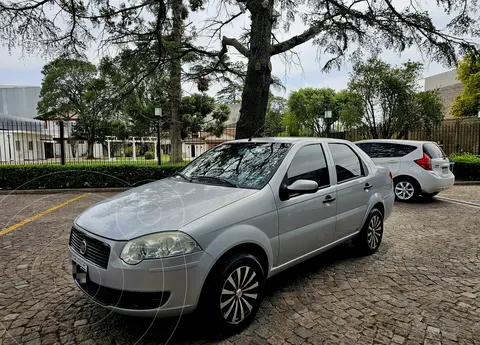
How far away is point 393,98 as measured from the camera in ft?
49.3

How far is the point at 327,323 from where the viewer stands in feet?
8.61

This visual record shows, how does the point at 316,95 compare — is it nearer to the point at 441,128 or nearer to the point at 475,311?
the point at 441,128

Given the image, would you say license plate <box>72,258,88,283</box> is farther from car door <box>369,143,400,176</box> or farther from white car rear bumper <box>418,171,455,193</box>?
white car rear bumper <box>418,171,455,193</box>

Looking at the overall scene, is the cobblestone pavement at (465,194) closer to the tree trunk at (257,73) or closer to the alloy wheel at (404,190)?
the alloy wheel at (404,190)

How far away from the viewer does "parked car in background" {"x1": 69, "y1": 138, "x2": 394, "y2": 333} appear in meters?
2.12

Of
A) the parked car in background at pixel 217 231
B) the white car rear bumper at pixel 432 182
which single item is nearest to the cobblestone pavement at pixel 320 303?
the parked car in background at pixel 217 231

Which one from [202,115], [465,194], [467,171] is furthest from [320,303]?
[202,115]

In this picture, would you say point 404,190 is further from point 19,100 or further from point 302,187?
point 19,100

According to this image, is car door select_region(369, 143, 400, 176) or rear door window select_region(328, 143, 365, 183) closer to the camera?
rear door window select_region(328, 143, 365, 183)

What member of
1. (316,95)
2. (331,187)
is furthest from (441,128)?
(316,95)

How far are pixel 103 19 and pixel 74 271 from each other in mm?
6003

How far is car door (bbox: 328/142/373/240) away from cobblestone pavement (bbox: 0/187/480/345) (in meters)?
0.58

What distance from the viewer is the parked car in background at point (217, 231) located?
2125 mm

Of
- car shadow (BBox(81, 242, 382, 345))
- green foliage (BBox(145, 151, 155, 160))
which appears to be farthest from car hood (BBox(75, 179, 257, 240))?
green foliage (BBox(145, 151, 155, 160))
